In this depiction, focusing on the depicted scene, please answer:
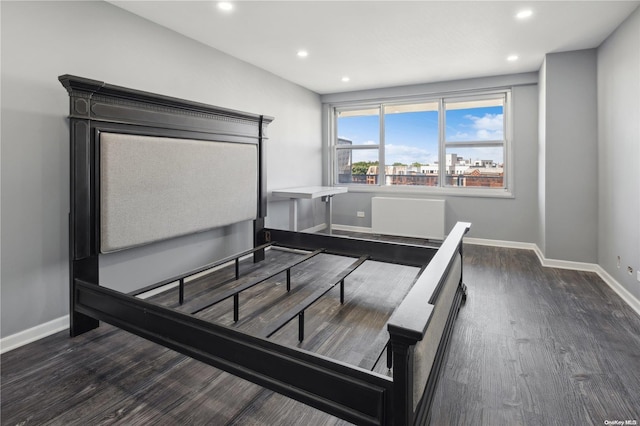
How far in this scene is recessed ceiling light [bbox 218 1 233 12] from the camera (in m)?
2.66

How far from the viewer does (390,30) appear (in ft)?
10.5

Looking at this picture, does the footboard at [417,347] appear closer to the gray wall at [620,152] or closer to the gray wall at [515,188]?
the gray wall at [620,152]

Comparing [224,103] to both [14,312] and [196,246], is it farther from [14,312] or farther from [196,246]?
[14,312]

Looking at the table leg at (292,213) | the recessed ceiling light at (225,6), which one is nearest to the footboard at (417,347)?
the recessed ceiling light at (225,6)

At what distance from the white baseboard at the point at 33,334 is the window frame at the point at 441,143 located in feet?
15.1

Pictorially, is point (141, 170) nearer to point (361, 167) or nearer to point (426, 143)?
point (361, 167)

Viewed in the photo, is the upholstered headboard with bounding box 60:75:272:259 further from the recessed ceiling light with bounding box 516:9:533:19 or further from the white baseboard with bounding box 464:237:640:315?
the white baseboard with bounding box 464:237:640:315

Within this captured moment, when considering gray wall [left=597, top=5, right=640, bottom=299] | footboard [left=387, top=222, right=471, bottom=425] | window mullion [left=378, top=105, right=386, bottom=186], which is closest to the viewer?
footboard [left=387, top=222, right=471, bottom=425]

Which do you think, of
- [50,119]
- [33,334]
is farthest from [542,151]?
[33,334]

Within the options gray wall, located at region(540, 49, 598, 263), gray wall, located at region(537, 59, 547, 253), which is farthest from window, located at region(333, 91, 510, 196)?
gray wall, located at region(540, 49, 598, 263)

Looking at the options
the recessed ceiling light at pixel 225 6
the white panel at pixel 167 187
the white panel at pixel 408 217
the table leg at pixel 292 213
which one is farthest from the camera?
the white panel at pixel 408 217

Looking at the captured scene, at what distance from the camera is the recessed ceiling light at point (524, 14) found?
283 cm

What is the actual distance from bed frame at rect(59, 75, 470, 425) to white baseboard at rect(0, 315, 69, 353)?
0.19m

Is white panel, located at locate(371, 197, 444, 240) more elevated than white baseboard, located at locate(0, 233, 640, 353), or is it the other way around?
white panel, located at locate(371, 197, 444, 240)
